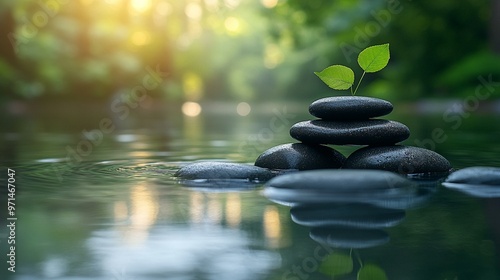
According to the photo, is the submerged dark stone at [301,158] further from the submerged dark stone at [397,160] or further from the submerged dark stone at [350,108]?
the submerged dark stone at [350,108]

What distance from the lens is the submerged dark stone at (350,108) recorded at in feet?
28.2

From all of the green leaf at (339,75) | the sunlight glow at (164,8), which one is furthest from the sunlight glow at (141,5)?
the green leaf at (339,75)

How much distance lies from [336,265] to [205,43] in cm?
6000

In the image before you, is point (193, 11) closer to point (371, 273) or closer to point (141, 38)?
point (141, 38)

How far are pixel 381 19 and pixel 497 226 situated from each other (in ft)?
95.8

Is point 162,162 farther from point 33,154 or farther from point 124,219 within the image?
point 124,219

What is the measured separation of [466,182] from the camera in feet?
24.9

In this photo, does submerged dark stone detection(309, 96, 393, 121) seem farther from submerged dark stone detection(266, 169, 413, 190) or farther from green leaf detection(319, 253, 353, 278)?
green leaf detection(319, 253, 353, 278)

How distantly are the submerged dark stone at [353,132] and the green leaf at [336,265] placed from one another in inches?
164

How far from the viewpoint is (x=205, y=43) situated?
63.5 metres

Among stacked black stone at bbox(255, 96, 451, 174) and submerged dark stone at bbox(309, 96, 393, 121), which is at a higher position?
submerged dark stone at bbox(309, 96, 393, 121)

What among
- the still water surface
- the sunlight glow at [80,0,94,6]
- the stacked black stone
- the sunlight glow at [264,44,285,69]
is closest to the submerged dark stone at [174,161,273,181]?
the still water surface

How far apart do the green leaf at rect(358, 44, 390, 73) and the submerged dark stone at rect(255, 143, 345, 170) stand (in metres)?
0.99

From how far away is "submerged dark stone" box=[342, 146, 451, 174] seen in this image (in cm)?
828
